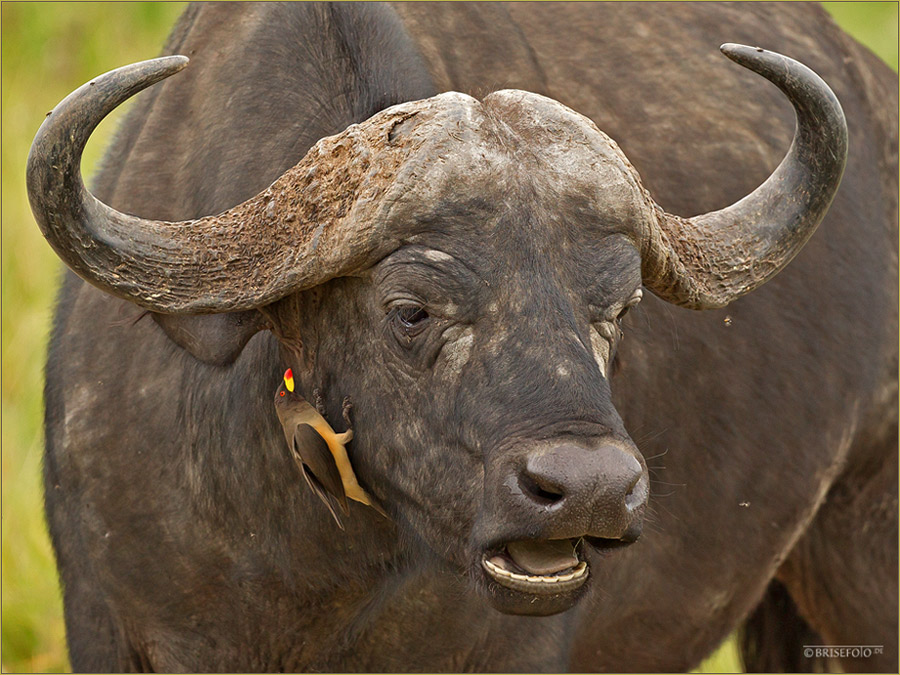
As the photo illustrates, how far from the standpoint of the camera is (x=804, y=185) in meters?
4.18

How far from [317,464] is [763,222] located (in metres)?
1.51

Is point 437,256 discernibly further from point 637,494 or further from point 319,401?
point 637,494

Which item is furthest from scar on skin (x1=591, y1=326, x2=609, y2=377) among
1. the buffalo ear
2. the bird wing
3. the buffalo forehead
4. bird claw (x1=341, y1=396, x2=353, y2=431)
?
the buffalo ear

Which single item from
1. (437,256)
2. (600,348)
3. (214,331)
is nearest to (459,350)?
(437,256)

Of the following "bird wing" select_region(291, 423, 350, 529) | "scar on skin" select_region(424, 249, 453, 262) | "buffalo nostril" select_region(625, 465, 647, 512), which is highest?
"scar on skin" select_region(424, 249, 453, 262)

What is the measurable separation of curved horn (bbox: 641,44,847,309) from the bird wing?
3.38 feet

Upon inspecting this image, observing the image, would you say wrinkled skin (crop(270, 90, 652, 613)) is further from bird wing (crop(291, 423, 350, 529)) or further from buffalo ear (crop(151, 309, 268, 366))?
buffalo ear (crop(151, 309, 268, 366))

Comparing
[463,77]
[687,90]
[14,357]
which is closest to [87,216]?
[463,77]

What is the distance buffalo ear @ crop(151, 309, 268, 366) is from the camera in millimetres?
3955

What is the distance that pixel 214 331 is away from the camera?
13.0ft

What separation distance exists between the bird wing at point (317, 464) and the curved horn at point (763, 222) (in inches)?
40.6

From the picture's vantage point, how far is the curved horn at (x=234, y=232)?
3533mm

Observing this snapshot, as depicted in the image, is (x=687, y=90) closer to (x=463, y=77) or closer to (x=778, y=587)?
(x=463, y=77)

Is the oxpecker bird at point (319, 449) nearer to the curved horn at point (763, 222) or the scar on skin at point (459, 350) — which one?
the scar on skin at point (459, 350)
